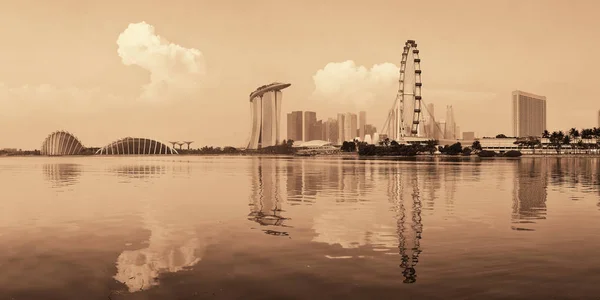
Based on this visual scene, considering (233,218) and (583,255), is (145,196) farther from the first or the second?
(583,255)

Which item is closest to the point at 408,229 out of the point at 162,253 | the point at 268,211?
the point at 268,211

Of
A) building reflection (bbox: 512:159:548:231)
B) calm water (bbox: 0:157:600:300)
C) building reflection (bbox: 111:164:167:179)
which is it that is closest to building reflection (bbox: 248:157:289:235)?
calm water (bbox: 0:157:600:300)

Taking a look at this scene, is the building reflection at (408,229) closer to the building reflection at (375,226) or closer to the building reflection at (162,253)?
the building reflection at (375,226)

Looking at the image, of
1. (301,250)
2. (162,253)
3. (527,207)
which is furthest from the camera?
(527,207)

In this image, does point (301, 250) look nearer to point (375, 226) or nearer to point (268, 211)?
point (375, 226)

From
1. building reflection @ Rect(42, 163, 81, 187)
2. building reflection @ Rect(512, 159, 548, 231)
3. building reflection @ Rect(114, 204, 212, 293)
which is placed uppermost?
building reflection @ Rect(42, 163, 81, 187)

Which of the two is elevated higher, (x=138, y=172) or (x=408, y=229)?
(x=138, y=172)

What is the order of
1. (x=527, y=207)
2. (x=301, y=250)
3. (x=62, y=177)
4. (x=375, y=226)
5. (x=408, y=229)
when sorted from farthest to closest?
1. (x=62, y=177)
2. (x=527, y=207)
3. (x=375, y=226)
4. (x=408, y=229)
5. (x=301, y=250)

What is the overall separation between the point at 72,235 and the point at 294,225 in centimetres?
887

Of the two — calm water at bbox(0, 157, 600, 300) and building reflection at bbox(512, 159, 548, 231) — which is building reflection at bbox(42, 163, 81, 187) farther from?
building reflection at bbox(512, 159, 548, 231)

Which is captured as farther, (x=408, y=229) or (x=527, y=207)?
(x=527, y=207)

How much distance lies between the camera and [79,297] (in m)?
11.6

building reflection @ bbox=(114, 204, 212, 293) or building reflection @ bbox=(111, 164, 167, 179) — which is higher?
building reflection @ bbox=(111, 164, 167, 179)

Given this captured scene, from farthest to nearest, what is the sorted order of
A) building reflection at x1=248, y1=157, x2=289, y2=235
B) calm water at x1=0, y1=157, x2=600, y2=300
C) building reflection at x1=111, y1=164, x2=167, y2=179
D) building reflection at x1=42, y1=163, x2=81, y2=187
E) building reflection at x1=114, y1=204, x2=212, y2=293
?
building reflection at x1=111, y1=164, x2=167, y2=179 → building reflection at x1=42, y1=163, x2=81, y2=187 → building reflection at x1=248, y1=157, x2=289, y2=235 → building reflection at x1=114, y1=204, x2=212, y2=293 → calm water at x1=0, y1=157, x2=600, y2=300
